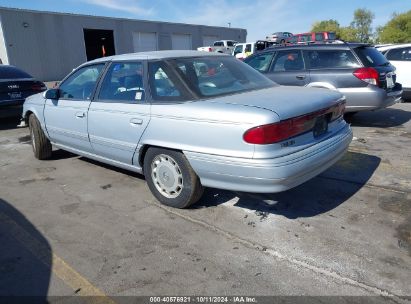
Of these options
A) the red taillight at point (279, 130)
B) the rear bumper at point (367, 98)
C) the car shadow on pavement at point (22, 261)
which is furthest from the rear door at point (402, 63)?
the car shadow on pavement at point (22, 261)

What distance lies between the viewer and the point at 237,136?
121 inches

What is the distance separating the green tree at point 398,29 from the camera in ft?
155

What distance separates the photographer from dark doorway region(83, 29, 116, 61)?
31.1 metres

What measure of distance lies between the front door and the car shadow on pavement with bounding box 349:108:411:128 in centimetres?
547

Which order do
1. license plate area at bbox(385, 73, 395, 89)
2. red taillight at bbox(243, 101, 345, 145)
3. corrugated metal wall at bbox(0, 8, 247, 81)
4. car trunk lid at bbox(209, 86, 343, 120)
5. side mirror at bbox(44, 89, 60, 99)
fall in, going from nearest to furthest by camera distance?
red taillight at bbox(243, 101, 345, 145) < car trunk lid at bbox(209, 86, 343, 120) < side mirror at bbox(44, 89, 60, 99) < license plate area at bbox(385, 73, 395, 89) < corrugated metal wall at bbox(0, 8, 247, 81)

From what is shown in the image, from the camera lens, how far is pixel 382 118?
27.0 ft

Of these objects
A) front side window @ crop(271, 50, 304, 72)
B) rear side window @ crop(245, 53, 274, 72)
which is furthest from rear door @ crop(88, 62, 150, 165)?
rear side window @ crop(245, 53, 274, 72)

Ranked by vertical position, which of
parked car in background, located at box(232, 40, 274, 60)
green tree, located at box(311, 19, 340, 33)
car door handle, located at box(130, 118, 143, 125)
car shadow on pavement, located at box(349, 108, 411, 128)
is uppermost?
green tree, located at box(311, 19, 340, 33)

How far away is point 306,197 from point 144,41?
1272 inches

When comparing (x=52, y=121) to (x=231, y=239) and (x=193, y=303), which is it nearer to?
(x=231, y=239)

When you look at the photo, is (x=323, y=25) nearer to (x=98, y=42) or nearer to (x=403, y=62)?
(x=98, y=42)

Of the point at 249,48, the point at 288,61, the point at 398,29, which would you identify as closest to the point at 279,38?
the point at 249,48

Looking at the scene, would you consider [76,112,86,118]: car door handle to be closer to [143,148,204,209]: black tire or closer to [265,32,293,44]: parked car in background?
[143,148,204,209]: black tire

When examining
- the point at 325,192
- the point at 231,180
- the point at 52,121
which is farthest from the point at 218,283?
the point at 52,121
